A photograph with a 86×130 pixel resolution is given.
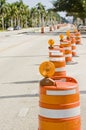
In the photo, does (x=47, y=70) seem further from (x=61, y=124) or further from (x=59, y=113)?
(x=61, y=124)

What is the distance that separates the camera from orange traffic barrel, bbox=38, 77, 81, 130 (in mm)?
6113

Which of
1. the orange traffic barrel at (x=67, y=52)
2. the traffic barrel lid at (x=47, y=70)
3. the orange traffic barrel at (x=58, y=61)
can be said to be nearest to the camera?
the traffic barrel lid at (x=47, y=70)

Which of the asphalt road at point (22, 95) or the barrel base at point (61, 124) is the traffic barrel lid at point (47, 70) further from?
the asphalt road at point (22, 95)

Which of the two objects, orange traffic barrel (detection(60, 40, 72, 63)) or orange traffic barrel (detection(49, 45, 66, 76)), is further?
orange traffic barrel (detection(60, 40, 72, 63))

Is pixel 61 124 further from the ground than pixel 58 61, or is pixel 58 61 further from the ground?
pixel 61 124

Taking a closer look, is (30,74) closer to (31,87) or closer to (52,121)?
(31,87)

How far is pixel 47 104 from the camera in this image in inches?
243

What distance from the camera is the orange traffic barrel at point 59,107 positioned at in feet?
20.1

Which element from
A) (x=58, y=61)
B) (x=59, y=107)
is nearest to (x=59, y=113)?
(x=59, y=107)

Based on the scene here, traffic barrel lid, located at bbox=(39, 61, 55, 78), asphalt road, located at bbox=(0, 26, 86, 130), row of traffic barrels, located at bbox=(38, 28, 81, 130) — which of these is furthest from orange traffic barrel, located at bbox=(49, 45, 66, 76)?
row of traffic barrels, located at bbox=(38, 28, 81, 130)

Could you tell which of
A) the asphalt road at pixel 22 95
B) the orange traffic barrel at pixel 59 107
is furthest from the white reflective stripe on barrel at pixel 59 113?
the asphalt road at pixel 22 95

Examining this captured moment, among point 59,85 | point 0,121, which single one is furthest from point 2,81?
point 59,85

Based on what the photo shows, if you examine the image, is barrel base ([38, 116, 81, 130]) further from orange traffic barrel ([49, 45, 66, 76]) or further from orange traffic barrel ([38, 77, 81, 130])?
orange traffic barrel ([49, 45, 66, 76])

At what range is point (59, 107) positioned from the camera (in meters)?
6.09
